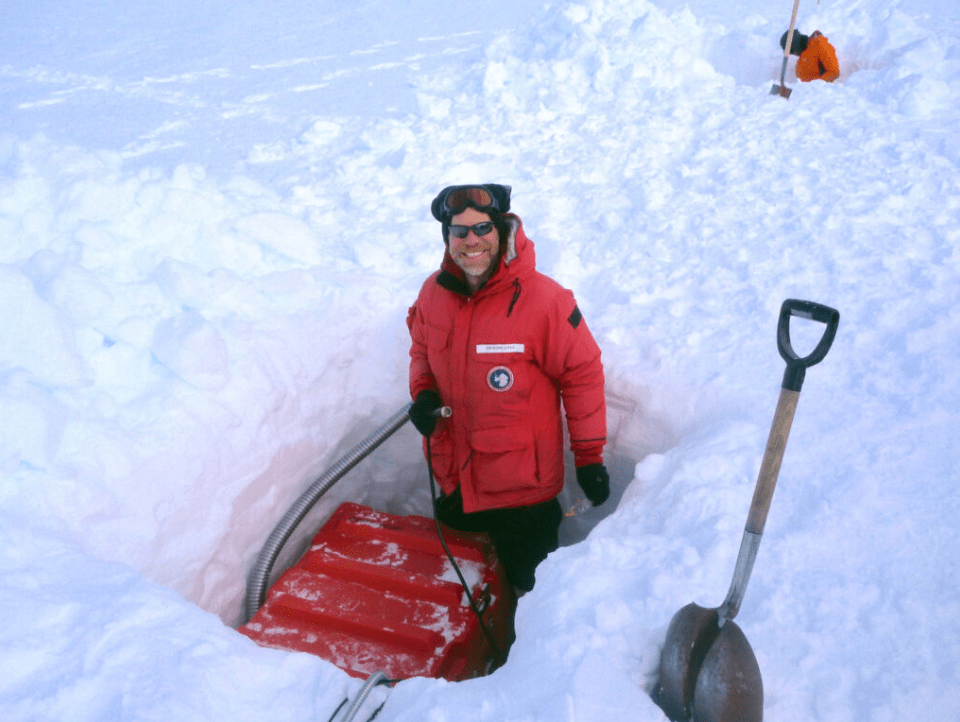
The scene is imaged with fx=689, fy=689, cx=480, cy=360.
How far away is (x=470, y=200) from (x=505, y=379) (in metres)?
0.64

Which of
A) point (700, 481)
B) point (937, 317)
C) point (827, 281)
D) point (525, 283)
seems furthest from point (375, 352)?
point (937, 317)

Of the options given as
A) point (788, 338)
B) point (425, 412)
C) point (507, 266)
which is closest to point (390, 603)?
point (425, 412)

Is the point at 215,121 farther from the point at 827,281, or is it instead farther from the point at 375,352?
the point at 827,281

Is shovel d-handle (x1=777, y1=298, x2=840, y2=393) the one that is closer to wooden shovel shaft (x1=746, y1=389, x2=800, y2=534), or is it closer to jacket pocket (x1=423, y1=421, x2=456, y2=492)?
wooden shovel shaft (x1=746, y1=389, x2=800, y2=534)

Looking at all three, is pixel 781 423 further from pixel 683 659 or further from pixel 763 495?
pixel 683 659

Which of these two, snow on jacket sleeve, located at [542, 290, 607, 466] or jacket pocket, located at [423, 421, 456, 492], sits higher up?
snow on jacket sleeve, located at [542, 290, 607, 466]

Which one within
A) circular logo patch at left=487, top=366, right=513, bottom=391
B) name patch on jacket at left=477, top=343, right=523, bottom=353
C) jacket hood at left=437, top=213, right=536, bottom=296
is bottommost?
circular logo patch at left=487, top=366, right=513, bottom=391

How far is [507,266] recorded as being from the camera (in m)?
2.35

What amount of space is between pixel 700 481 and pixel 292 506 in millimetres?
1609

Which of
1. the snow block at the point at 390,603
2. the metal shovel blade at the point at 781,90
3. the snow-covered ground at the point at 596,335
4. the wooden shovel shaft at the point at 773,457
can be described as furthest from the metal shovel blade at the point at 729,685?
the metal shovel blade at the point at 781,90

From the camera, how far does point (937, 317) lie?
8.54 ft

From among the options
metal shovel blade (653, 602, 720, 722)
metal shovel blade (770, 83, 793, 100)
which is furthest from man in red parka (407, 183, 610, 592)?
metal shovel blade (770, 83, 793, 100)

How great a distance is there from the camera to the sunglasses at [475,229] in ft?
7.52

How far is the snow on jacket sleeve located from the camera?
2.41 m
